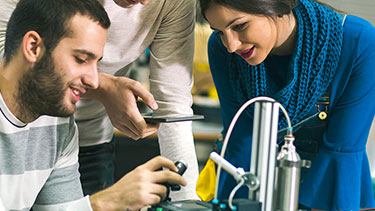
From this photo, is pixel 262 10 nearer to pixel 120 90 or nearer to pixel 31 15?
pixel 120 90

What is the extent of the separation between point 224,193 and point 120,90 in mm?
474

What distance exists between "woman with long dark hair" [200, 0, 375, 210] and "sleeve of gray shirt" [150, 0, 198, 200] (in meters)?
0.17

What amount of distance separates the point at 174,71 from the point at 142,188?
598 millimetres

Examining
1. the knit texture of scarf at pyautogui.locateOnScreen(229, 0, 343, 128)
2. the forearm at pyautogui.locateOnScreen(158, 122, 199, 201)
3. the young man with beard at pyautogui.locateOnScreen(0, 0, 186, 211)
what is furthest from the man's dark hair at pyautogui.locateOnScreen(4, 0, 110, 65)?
the knit texture of scarf at pyautogui.locateOnScreen(229, 0, 343, 128)

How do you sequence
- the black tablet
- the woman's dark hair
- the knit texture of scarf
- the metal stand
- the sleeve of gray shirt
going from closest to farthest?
the metal stand < the black tablet < the woman's dark hair < the knit texture of scarf < the sleeve of gray shirt

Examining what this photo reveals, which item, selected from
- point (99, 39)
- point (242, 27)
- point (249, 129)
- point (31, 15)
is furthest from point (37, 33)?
point (249, 129)

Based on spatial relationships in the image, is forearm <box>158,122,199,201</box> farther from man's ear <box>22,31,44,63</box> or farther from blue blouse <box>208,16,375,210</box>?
man's ear <box>22,31,44,63</box>

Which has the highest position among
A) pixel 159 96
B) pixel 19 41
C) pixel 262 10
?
pixel 262 10

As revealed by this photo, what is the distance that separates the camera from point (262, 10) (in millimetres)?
1354

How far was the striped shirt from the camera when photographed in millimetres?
1223

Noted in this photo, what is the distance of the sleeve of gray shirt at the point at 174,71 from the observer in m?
1.54

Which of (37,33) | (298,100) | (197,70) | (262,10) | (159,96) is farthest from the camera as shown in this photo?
(197,70)

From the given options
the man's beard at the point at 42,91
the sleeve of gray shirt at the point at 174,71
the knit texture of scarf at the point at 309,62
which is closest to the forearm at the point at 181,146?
the sleeve of gray shirt at the point at 174,71

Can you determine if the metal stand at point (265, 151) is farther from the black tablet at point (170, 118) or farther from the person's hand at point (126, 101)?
the person's hand at point (126, 101)
